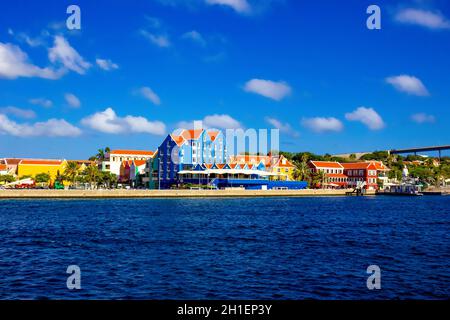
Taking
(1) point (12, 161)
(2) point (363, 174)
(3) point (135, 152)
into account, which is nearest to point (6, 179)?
(1) point (12, 161)

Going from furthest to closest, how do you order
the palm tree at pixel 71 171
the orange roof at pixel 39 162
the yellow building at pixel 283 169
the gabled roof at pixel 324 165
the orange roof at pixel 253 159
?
the gabled roof at pixel 324 165 < the orange roof at pixel 39 162 < the yellow building at pixel 283 169 < the orange roof at pixel 253 159 < the palm tree at pixel 71 171

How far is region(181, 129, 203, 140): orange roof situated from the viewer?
111 m

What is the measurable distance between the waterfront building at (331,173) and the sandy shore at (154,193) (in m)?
17.0

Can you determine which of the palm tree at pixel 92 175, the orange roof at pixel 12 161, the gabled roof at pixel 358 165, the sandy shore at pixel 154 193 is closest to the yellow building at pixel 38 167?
the orange roof at pixel 12 161

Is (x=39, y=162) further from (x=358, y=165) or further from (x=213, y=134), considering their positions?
(x=358, y=165)

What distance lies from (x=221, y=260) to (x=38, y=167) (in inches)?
4488

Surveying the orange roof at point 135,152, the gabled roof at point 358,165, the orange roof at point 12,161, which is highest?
the orange roof at point 135,152

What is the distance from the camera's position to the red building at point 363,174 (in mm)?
130500

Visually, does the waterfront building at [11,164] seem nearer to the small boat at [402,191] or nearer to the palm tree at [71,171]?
the palm tree at [71,171]

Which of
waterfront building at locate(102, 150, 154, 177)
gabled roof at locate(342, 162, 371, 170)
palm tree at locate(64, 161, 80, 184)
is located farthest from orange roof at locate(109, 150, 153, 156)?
gabled roof at locate(342, 162, 371, 170)

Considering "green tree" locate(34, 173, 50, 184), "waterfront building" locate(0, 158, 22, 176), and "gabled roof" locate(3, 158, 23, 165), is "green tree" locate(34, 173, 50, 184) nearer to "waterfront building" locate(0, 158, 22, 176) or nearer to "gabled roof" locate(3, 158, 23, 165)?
"waterfront building" locate(0, 158, 22, 176)
